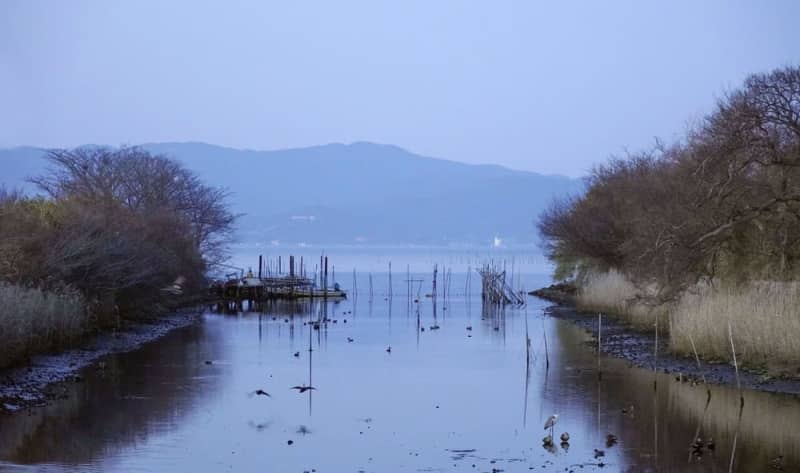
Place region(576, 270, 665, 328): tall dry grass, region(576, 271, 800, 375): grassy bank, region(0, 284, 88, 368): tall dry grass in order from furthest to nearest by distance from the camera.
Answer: region(576, 270, 665, 328): tall dry grass < region(576, 271, 800, 375): grassy bank < region(0, 284, 88, 368): tall dry grass

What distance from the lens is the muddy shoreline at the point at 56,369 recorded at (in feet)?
69.8

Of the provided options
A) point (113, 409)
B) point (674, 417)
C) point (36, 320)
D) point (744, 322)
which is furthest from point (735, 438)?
point (36, 320)

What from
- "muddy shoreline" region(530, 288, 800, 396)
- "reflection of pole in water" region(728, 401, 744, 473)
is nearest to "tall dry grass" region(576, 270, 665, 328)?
"muddy shoreline" region(530, 288, 800, 396)

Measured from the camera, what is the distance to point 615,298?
4809 centimetres

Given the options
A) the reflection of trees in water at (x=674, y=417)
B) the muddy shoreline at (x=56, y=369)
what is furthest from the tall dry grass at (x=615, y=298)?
the muddy shoreline at (x=56, y=369)

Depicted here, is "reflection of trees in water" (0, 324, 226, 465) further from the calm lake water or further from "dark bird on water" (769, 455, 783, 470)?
"dark bird on water" (769, 455, 783, 470)

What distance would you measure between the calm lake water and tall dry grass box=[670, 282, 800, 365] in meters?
1.79

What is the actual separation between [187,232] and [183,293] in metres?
4.98

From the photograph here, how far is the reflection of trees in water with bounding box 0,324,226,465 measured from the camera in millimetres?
16844

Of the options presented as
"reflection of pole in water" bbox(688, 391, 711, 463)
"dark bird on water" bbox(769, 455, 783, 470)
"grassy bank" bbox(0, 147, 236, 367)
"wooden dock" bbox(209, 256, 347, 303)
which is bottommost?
"dark bird on water" bbox(769, 455, 783, 470)

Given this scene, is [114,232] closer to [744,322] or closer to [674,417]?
[744,322]

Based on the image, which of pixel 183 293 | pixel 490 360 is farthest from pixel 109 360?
pixel 183 293

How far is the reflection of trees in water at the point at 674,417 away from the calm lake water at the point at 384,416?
39 millimetres

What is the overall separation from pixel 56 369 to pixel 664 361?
14.5 metres
